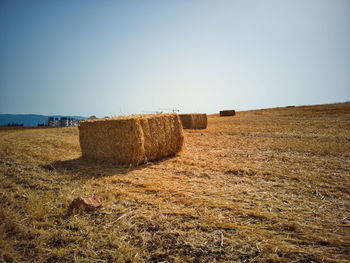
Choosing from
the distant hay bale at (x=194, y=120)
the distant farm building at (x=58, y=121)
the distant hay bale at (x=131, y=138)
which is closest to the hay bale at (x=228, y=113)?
the distant hay bale at (x=194, y=120)

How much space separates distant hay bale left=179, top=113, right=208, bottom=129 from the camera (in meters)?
13.2

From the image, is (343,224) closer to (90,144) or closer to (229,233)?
(229,233)

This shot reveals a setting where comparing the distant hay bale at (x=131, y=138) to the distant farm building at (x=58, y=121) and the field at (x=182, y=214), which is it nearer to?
the field at (x=182, y=214)

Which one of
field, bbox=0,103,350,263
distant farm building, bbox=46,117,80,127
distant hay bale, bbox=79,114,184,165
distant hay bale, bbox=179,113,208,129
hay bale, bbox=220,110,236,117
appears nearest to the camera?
field, bbox=0,103,350,263

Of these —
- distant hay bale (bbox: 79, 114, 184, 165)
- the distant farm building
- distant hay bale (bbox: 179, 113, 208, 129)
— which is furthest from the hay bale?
distant hay bale (bbox: 79, 114, 184, 165)

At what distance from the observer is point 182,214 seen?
2508 millimetres

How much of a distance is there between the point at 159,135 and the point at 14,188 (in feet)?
11.0

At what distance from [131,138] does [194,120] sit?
28.4 feet

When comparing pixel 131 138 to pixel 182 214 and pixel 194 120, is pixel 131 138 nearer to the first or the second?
pixel 182 214

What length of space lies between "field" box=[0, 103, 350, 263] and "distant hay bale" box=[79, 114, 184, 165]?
23.1 inches

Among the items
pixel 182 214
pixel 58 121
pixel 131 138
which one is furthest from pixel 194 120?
pixel 58 121

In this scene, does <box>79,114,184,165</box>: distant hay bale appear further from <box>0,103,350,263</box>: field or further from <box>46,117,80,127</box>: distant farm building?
<box>46,117,80,127</box>: distant farm building

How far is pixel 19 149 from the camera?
22.9 ft

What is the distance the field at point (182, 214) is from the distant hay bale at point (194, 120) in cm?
859
